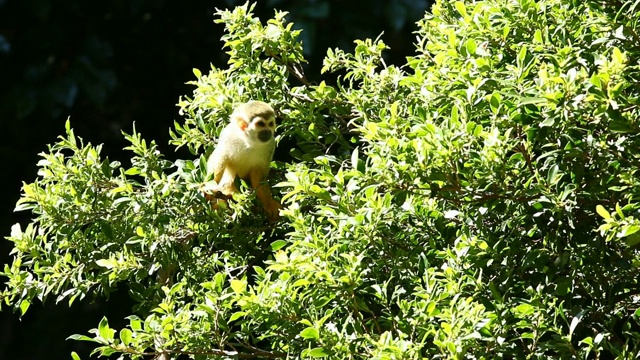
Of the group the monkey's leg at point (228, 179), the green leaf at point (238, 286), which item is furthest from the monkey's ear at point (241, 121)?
the green leaf at point (238, 286)

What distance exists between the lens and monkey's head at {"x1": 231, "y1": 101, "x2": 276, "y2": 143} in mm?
2797

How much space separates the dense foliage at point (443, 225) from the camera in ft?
6.29

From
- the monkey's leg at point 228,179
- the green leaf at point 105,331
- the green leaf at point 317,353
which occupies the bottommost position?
the green leaf at point 317,353

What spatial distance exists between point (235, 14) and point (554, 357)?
1.53 m

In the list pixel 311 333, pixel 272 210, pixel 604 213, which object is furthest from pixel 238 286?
pixel 604 213

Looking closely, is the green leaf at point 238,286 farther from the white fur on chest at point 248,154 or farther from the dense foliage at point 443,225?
the white fur on chest at point 248,154

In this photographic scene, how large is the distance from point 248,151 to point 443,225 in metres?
1.13

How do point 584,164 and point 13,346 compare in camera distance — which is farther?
point 13,346

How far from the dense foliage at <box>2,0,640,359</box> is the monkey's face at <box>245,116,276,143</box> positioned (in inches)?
14.4

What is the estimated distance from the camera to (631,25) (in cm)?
210

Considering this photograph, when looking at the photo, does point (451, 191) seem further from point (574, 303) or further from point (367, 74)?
point (367, 74)

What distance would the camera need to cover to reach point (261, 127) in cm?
290

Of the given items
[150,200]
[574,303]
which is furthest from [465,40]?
[150,200]

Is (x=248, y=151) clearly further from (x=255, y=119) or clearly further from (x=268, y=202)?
(x=268, y=202)
